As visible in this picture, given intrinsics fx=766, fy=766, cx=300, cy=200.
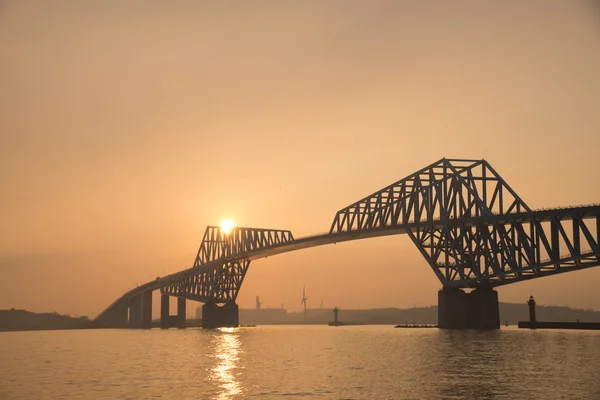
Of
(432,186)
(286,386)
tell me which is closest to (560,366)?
(286,386)

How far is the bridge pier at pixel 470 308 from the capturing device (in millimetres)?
135750

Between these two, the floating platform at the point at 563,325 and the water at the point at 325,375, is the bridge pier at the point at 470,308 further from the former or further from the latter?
the water at the point at 325,375

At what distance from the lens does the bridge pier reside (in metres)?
136

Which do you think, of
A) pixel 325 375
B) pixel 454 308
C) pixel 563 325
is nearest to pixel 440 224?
pixel 454 308

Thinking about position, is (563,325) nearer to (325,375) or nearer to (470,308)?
(470,308)

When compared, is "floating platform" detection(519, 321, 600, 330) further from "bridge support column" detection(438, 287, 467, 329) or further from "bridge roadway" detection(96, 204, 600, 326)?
"bridge roadway" detection(96, 204, 600, 326)

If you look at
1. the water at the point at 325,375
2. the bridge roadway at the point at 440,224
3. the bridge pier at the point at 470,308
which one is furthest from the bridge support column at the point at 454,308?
the water at the point at 325,375

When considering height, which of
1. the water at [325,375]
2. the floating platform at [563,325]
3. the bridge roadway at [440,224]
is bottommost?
the water at [325,375]

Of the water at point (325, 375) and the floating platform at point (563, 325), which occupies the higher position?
the floating platform at point (563, 325)

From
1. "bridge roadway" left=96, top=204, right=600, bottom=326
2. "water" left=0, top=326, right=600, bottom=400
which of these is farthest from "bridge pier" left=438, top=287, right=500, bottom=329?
"water" left=0, top=326, right=600, bottom=400

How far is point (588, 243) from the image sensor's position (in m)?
109

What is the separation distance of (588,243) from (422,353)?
124 feet

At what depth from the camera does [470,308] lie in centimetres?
13612

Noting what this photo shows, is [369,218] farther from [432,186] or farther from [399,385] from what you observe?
[399,385]
